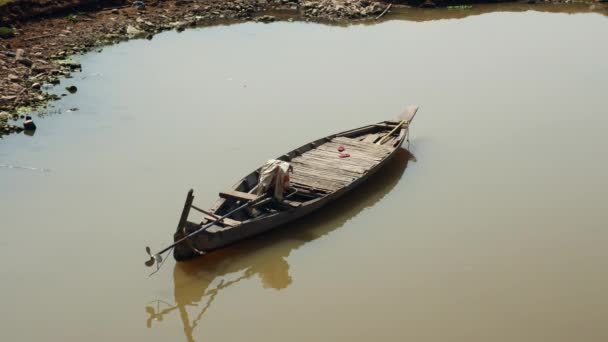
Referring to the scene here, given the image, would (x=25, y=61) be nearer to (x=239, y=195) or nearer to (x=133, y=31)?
(x=133, y=31)

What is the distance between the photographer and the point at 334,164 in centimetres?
1295

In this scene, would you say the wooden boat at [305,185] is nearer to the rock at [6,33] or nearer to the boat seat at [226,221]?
the boat seat at [226,221]

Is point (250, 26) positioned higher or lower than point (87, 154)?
higher

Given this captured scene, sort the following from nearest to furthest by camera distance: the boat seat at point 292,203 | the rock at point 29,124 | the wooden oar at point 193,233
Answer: the wooden oar at point 193,233
the boat seat at point 292,203
the rock at point 29,124

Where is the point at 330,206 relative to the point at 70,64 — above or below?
below

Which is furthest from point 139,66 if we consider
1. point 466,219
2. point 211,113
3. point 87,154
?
point 466,219

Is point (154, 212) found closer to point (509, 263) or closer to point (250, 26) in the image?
point (509, 263)

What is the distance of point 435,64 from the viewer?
18906 mm

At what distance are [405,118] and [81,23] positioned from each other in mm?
13026

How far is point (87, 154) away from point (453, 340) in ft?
29.9

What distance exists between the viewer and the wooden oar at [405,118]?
14052mm

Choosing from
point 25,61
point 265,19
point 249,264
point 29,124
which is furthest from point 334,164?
point 265,19

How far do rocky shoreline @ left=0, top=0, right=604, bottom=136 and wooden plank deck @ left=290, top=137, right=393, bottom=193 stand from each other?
24.5ft

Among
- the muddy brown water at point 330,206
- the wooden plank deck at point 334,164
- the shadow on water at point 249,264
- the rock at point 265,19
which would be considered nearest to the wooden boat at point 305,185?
the wooden plank deck at point 334,164
